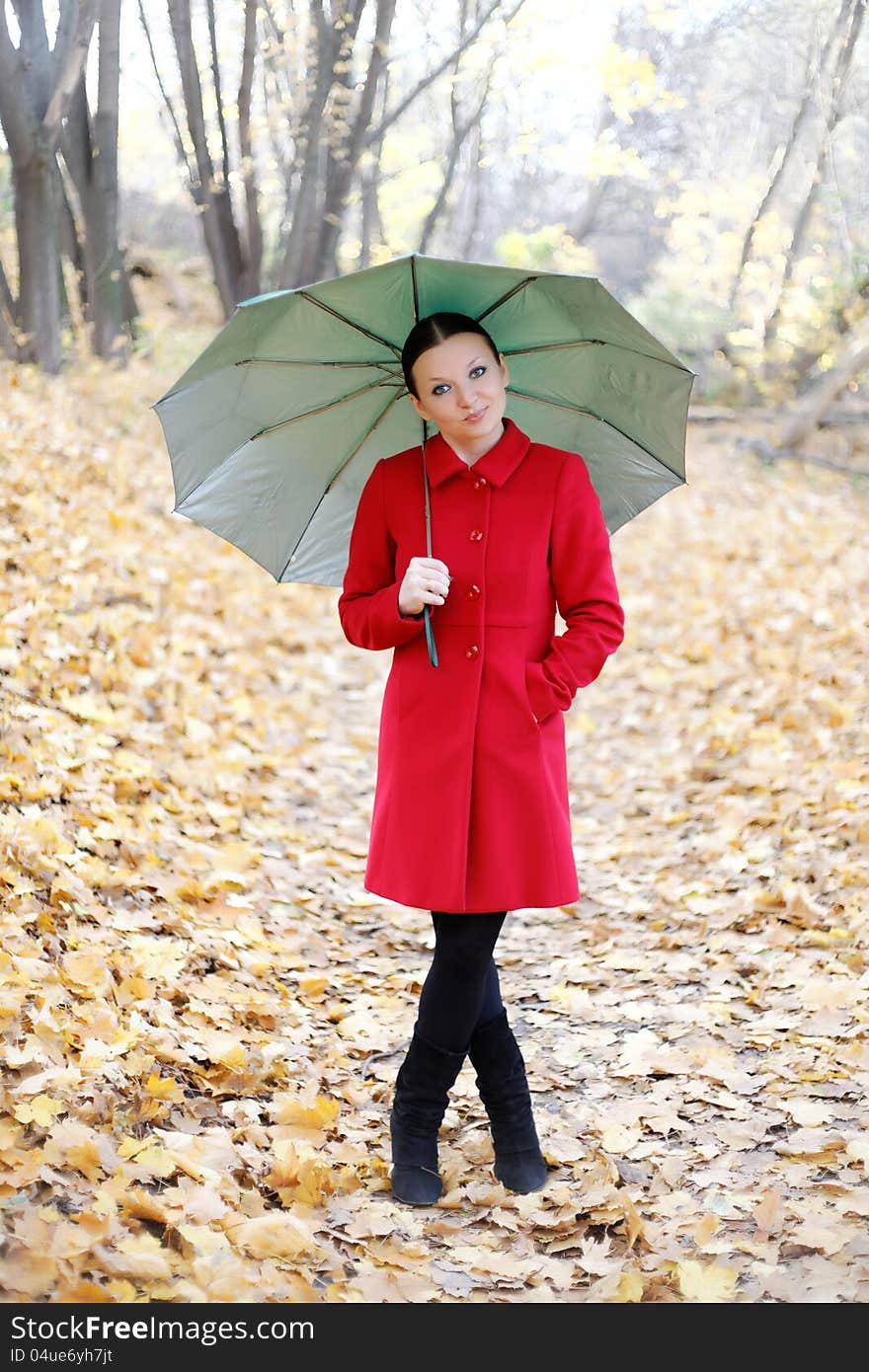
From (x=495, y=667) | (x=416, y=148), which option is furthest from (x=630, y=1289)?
(x=416, y=148)

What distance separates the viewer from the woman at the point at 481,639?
249 centimetres

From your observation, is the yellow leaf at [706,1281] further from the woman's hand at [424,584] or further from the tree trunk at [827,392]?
the tree trunk at [827,392]

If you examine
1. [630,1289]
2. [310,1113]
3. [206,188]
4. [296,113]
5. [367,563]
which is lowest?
[630,1289]

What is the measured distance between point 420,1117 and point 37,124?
7517mm

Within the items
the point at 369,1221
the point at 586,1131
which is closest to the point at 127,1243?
the point at 369,1221

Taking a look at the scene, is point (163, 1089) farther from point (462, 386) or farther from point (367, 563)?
point (462, 386)

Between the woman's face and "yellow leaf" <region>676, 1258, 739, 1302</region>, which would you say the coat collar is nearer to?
the woman's face

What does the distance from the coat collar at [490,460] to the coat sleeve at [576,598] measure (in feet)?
0.37

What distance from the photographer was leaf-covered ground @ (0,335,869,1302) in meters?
2.50

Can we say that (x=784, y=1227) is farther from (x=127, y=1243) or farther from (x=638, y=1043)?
(x=127, y=1243)

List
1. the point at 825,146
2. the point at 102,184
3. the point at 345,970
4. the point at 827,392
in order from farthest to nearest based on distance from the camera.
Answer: the point at 825,146, the point at 827,392, the point at 102,184, the point at 345,970

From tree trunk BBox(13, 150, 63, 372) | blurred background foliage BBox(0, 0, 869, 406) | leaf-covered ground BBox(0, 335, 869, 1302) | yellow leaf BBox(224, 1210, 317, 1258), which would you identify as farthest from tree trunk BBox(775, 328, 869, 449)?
yellow leaf BBox(224, 1210, 317, 1258)

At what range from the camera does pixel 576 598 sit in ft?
8.25

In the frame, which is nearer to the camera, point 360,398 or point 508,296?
point 508,296
